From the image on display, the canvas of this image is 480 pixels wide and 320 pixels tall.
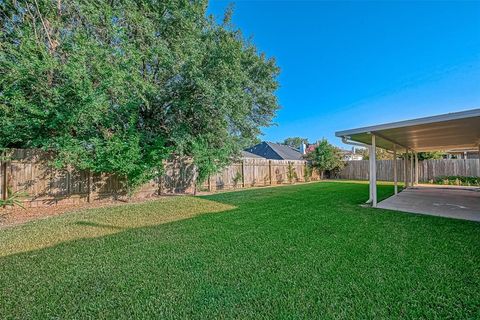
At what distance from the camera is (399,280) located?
256 cm

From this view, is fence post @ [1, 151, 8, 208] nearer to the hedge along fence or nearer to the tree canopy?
the hedge along fence

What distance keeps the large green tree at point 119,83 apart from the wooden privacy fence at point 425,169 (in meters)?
13.7

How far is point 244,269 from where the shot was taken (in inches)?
114

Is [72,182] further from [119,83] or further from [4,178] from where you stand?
[119,83]

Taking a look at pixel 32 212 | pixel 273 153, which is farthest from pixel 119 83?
pixel 273 153

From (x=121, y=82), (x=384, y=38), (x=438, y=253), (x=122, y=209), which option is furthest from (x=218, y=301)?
(x=384, y=38)

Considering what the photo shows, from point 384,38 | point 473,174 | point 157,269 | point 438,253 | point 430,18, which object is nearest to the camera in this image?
point 157,269

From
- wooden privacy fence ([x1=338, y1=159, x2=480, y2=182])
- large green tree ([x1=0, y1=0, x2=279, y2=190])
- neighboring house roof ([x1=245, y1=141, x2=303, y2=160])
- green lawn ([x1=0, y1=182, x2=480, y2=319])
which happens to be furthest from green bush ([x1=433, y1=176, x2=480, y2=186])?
large green tree ([x1=0, y1=0, x2=279, y2=190])

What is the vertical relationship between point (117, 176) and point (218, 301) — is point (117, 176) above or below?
above

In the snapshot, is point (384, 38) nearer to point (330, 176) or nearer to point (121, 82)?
point (121, 82)

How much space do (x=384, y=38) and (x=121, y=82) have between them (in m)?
10.5

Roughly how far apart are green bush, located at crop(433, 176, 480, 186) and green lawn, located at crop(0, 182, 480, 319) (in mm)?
13325

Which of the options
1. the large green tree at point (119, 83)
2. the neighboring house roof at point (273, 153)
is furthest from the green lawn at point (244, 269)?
the neighboring house roof at point (273, 153)

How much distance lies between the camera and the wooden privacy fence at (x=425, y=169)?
15414 mm
